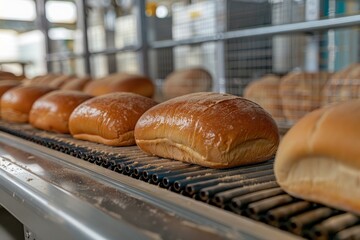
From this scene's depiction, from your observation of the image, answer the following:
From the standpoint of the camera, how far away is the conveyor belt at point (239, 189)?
50 cm

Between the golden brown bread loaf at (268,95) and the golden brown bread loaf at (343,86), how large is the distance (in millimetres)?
328

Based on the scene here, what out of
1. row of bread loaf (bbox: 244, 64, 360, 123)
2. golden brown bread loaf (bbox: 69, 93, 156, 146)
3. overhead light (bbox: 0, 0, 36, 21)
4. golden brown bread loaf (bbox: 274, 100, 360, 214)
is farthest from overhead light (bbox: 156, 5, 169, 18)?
golden brown bread loaf (bbox: 274, 100, 360, 214)

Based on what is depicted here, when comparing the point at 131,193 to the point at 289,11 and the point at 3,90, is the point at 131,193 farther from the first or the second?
the point at 289,11

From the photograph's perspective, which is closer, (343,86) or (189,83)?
(343,86)

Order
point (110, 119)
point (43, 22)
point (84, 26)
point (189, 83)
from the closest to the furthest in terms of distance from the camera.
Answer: point (110, 119), point (189, 83), point (84, 26), point (43, 22)

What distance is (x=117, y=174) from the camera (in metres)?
0.77

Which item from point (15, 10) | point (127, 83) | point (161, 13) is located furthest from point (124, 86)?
point (15, 10)

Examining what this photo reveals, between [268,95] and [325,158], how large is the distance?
202 centimetres

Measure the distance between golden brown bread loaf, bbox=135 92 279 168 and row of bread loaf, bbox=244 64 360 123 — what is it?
126 centimetres

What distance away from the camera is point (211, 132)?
2.54ft

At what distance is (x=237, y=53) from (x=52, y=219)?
8.96ft

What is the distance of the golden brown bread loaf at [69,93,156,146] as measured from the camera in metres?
1.01

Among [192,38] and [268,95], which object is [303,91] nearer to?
[268,95]

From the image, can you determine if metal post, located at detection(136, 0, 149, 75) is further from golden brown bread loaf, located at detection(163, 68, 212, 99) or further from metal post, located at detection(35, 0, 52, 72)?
metal post, located at detection(35, 0, 52, 72)
